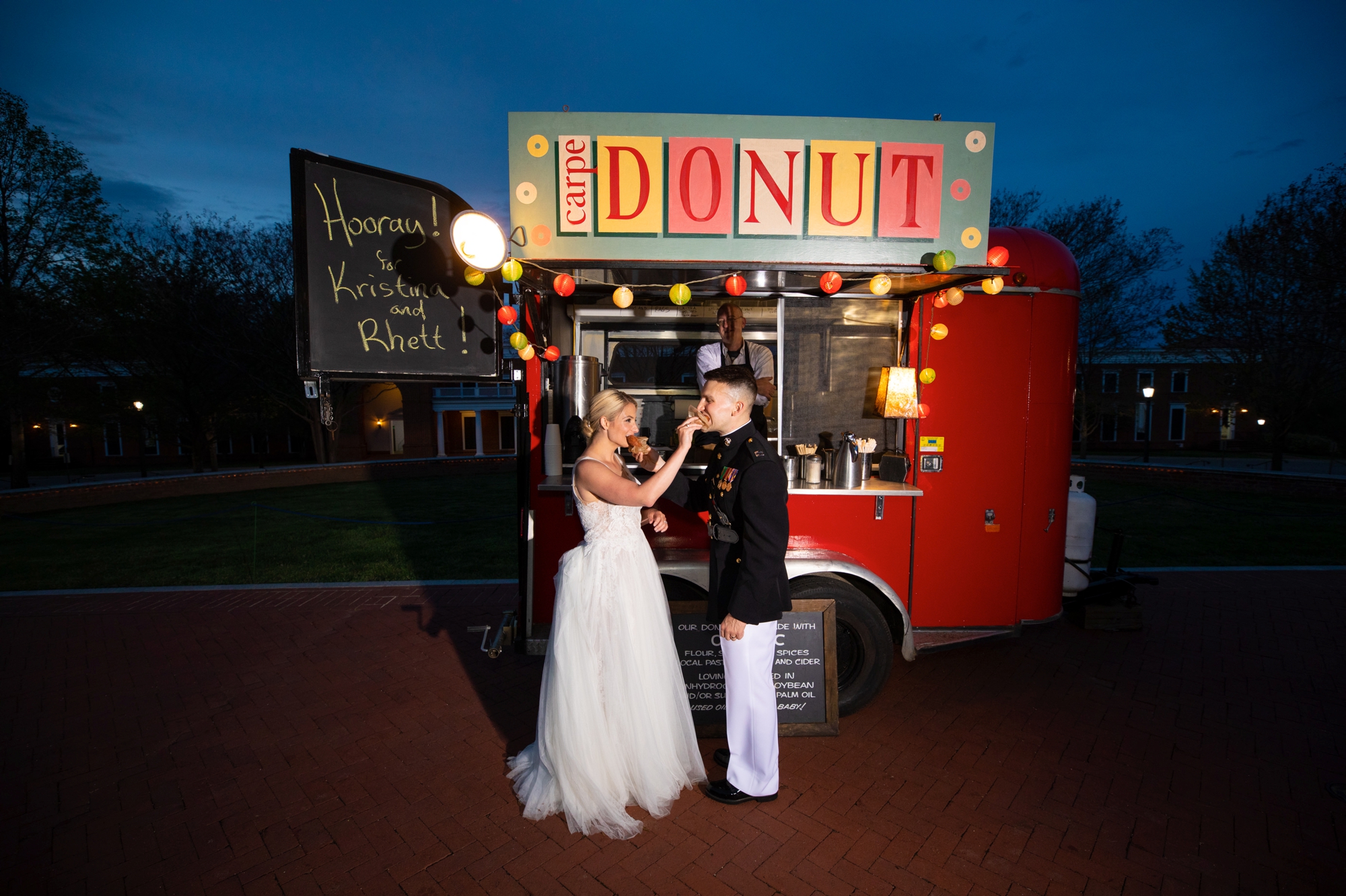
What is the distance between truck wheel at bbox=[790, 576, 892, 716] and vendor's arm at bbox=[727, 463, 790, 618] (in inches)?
41.0

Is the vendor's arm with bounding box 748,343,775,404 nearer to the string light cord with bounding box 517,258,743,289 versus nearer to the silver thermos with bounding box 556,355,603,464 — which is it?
the string light cord with bounding box 517,258,743,289

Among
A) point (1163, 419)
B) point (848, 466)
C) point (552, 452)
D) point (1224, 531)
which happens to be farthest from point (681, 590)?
point (1163, 419)

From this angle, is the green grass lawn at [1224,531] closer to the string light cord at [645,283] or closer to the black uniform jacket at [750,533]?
the black uniform jacket at [750,533]

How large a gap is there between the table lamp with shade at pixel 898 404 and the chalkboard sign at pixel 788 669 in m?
1.18

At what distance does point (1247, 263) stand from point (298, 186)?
827 inches

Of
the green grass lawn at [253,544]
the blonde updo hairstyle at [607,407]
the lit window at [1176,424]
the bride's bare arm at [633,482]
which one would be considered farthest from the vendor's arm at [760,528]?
the lit window at [1176,424]

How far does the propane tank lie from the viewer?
5180 millimetres

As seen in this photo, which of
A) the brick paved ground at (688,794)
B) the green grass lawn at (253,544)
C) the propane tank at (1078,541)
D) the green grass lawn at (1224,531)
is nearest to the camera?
the brick paved ground at (688,794)

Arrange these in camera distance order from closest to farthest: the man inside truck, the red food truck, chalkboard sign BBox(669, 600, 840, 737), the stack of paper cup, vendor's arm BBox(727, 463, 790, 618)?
1. vendor's arm BBox(727, 463, 790, 618)
2. the red food truck
3. chalkboard sign BBox(669, 600, 840, 737)
4. the stack of paper cup
5. the man inside truck

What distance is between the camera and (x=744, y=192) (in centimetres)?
325

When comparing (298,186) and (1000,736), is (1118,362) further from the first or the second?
(298,186)

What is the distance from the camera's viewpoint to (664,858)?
2.61m

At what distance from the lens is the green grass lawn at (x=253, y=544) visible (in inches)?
294

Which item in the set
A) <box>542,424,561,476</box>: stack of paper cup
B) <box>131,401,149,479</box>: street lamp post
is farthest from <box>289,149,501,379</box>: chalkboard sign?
<box>131,401,149,479</box>: street lamp post
